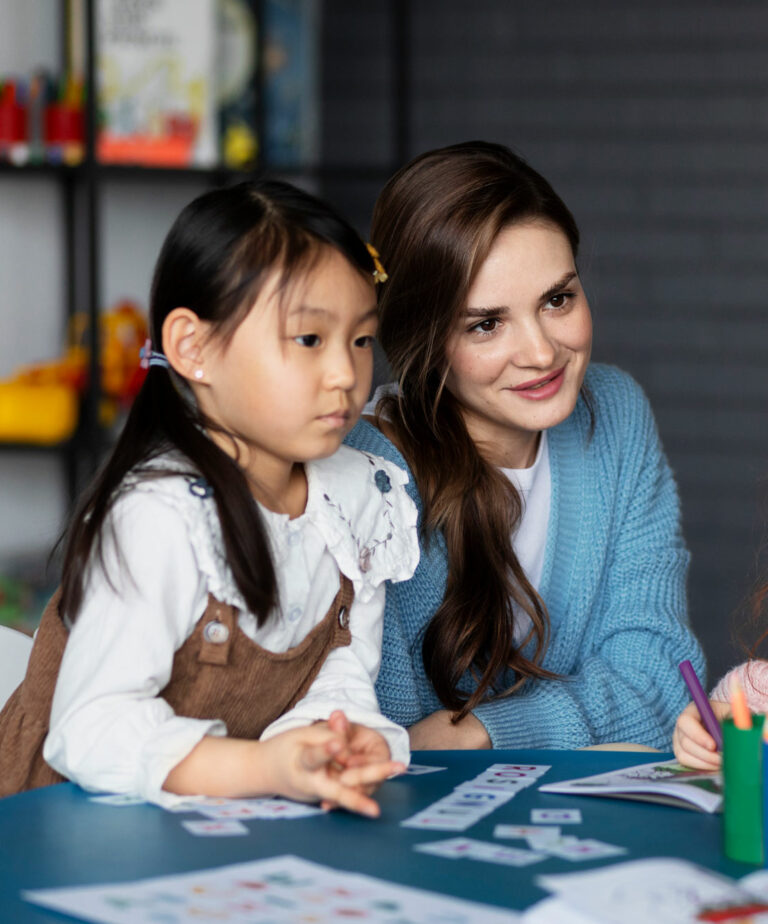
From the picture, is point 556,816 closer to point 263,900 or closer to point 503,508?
point 263,900

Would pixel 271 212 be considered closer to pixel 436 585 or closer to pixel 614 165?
pixel 436 585

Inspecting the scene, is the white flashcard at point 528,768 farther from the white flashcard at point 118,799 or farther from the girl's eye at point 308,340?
the girl's eye at point 308,340

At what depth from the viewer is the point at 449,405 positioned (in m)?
2.04

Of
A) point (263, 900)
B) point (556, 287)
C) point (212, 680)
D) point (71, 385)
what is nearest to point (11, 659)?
point (212, 680)

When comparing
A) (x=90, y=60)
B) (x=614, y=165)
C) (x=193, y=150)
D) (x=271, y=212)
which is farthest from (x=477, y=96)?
(x=271, y=212)

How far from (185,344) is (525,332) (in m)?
0.61

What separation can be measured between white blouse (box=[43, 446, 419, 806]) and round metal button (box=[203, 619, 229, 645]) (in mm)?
17

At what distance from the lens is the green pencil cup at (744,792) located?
108 centimetres

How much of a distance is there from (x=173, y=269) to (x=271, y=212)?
0.12 metres

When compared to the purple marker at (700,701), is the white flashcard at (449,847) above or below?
below

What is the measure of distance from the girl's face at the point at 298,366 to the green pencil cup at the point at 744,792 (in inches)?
21.4

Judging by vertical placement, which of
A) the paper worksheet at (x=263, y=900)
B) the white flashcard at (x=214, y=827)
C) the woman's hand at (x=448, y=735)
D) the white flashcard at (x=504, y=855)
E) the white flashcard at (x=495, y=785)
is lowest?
the woman's hand at (x=448, y=735)

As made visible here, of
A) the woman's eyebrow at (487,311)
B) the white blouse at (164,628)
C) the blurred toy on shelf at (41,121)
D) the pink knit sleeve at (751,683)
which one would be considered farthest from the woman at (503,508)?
the blurred toy on shelf at (41,121)

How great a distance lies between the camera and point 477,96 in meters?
4.48
